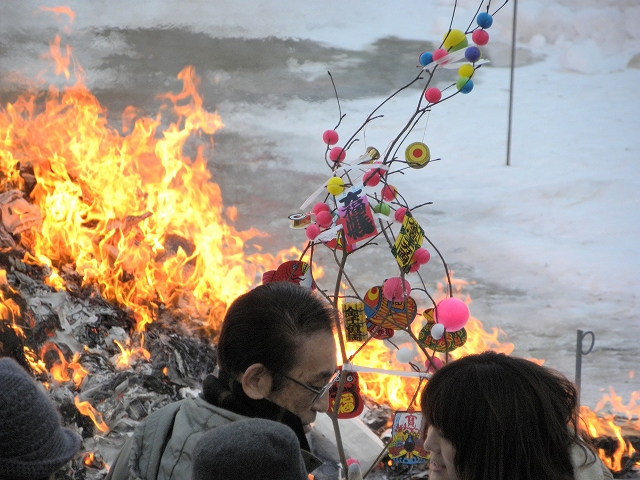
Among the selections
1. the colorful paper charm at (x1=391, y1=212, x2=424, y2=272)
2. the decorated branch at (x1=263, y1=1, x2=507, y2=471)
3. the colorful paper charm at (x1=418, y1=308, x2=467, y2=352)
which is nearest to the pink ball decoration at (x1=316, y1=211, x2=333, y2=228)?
the decorated branch at (x1=263, y1=1, x2=507, y2=471)

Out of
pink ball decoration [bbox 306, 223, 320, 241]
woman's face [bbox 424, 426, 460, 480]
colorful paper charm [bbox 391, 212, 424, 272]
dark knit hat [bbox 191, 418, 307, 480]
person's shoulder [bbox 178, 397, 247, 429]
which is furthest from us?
pink ball decoration [bbox 306, 223, 320, 241]

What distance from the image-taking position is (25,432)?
113 centimetres

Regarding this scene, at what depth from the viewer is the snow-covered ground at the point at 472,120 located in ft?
13.8

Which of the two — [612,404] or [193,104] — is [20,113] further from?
[612,404]

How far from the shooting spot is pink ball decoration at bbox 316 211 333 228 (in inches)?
84.1

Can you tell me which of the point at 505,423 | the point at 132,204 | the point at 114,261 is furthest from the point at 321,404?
the point at 132,204

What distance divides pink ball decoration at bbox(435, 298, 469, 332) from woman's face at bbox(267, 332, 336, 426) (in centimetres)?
60

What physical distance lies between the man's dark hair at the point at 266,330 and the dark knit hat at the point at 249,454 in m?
0.38

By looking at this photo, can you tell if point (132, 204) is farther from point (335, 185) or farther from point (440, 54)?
point (440, 54)

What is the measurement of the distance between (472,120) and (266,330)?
11.2 feet

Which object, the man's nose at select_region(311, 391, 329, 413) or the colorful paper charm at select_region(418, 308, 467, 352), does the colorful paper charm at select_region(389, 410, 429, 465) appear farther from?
the man's nose at select_region(311, 391, 329, 413)

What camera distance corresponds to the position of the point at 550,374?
1.26 metres

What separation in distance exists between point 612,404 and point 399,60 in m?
2.41

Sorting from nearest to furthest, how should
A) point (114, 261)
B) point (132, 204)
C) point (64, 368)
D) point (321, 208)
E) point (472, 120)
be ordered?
point (321, 208) < point (64, 368) < point (114, 261) < point (132, 204) < point (472, 120)
